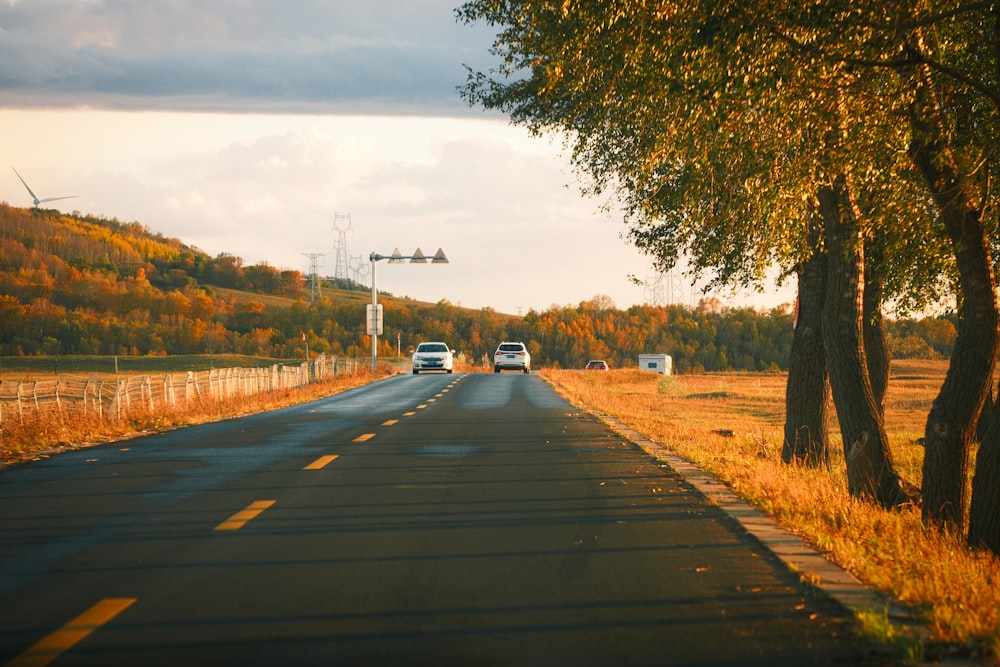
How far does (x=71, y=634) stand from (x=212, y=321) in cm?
15750

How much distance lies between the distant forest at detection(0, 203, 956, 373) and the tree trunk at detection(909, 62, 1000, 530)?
3374 inches

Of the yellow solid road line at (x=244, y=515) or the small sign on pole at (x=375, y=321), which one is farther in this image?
the small sign on pole at (x=375, y=321)

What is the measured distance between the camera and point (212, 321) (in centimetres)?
15775

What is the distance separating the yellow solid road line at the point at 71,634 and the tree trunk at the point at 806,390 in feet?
42.9

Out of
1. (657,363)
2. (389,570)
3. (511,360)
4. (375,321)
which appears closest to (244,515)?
(389,570)

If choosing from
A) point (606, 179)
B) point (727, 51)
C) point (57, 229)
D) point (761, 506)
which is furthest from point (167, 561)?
point (57, 229)

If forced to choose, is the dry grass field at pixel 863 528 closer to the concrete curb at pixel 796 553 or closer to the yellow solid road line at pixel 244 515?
the concrete curb at pixel 796 553

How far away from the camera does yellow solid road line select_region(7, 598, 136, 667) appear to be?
5.02 metres

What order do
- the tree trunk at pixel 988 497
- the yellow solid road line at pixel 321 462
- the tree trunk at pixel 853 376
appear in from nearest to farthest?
1. the tree trunk at pixel 988 497
2. the tree trunk at pixel 853 376
3. the yellow solid road line at pixel 321 462

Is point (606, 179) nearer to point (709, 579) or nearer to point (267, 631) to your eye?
point (709, 579)

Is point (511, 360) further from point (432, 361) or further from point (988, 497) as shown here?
point (988, 497)

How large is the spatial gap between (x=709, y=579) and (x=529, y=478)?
546cm

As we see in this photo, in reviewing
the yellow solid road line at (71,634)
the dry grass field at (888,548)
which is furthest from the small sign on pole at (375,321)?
the yellow solid road line at (71,634)

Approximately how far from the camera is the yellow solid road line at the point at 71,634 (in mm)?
5020
